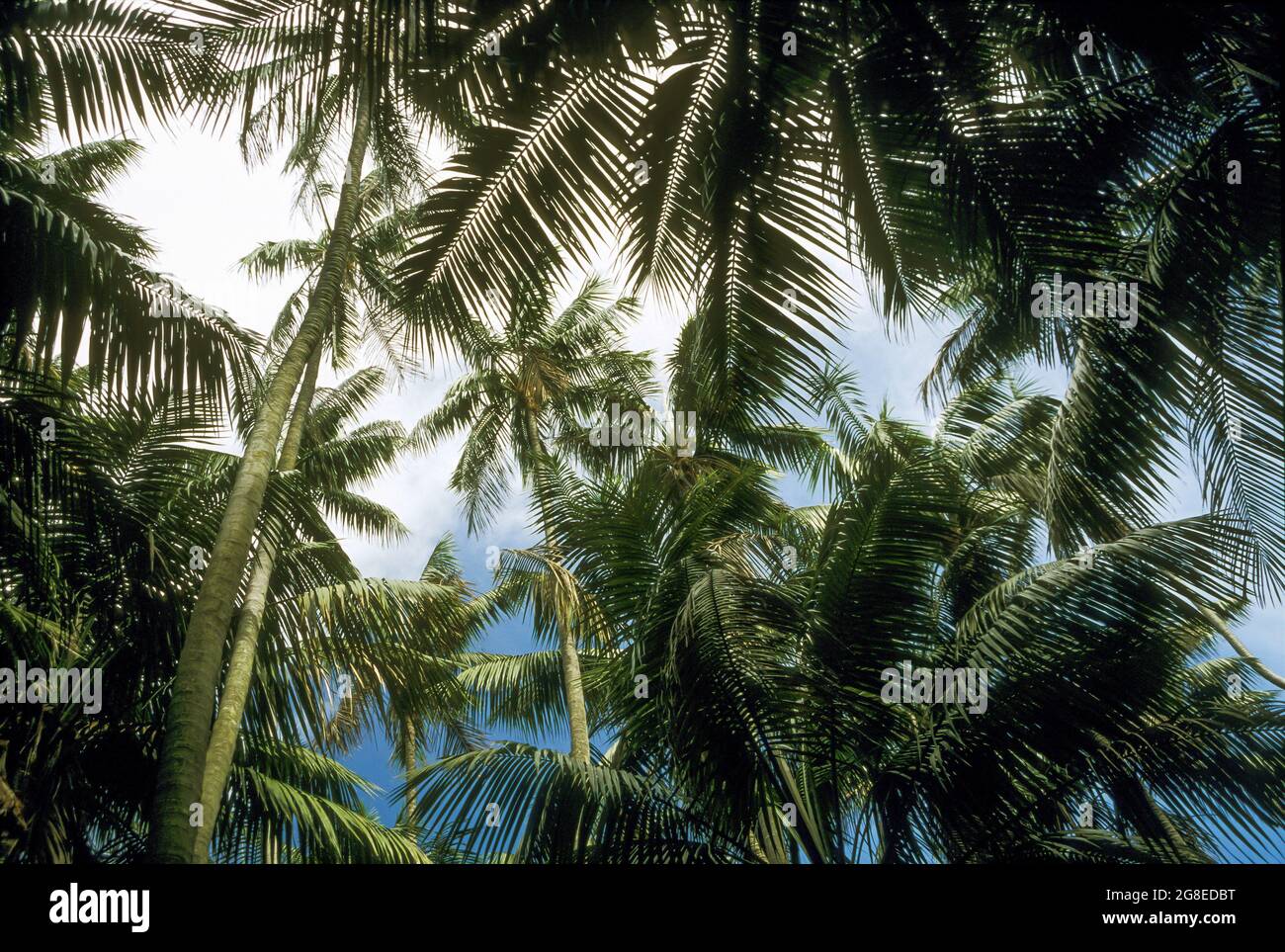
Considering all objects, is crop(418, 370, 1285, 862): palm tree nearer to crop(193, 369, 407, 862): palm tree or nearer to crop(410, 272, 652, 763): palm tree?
Result: crop(193, 369, 407, 862): palm tree

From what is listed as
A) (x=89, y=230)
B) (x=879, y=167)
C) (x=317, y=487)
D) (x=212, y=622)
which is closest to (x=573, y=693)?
(x=317, y=487)

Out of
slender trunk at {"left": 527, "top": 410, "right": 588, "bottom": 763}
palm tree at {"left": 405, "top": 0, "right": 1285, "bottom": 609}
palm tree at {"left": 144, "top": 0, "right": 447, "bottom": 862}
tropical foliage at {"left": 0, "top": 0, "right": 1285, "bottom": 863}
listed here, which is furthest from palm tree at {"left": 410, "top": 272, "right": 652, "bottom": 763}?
palm tree at {"left": 405, "top": 0, "right": 1285, "bottom": 609}

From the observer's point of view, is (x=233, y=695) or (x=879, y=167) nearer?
(x=879, y=167)

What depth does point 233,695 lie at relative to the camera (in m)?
6.06

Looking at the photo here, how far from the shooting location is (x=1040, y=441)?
37.2 ft

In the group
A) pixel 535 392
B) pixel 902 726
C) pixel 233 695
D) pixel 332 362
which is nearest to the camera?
pixel 902 726

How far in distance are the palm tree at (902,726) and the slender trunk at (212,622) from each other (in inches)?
79.6

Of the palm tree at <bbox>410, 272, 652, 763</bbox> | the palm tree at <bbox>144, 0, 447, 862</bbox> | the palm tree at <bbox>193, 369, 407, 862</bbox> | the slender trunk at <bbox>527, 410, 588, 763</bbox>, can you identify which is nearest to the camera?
the palm tree at <bbox>144, 0, 447, 862</bbox>

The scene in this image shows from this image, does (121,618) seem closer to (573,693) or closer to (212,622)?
(212,622)

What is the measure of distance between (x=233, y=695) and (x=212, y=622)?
168 centimetres

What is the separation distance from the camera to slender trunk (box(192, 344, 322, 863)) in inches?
215

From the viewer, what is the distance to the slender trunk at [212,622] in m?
3.93

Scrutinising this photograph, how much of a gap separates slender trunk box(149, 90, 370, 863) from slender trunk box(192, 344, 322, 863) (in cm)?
71

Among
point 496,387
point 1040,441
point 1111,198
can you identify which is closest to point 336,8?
point 1111,198
